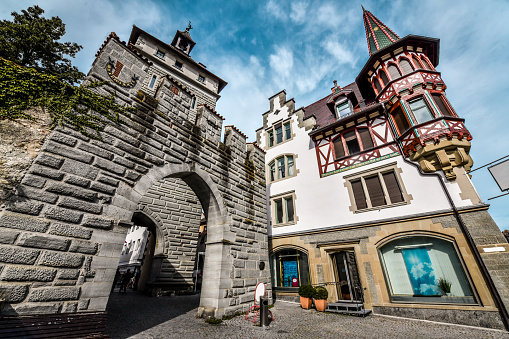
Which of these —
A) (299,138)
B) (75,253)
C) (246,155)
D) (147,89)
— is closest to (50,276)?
(75,253)

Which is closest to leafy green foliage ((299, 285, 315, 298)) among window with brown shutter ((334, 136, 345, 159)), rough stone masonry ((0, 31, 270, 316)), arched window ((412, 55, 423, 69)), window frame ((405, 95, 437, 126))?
rough stone masonry ((0, 31, 270, 316))

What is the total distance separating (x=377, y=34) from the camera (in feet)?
48.1

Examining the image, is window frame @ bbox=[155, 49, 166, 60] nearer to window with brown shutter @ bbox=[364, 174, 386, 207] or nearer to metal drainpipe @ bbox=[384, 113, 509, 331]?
A: window with brown shutter @ bbox=[364, 174, 386, 207]

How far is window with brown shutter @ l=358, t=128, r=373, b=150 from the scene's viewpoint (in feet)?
35.9

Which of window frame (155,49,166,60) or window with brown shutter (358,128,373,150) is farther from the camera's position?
window frame (155,49,166,60)

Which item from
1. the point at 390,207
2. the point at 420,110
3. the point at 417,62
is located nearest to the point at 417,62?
the point at 417,62

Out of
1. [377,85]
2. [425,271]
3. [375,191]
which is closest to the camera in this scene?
[425,271]

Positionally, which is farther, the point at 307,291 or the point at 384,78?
the point at 384,78

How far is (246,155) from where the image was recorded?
8867 mm

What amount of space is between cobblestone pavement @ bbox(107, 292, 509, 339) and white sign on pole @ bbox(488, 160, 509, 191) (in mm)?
4853

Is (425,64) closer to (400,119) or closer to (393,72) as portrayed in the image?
(393,72)

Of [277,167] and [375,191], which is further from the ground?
[277,167]

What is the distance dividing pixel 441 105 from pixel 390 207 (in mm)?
5576

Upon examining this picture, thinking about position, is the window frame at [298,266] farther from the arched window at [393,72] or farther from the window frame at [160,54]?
the window frame at [160,54]
